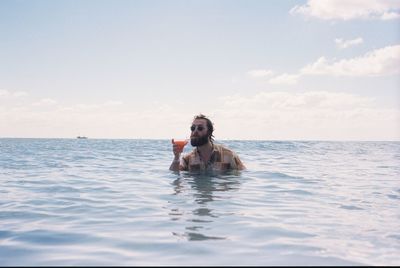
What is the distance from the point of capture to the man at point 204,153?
32.8 ft

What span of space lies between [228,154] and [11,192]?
532 cm

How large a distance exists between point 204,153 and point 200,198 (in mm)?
3741

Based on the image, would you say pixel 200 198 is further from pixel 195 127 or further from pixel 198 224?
pixel 195 127

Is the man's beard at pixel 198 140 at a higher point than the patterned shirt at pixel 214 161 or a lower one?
higher

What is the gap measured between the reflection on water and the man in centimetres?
24

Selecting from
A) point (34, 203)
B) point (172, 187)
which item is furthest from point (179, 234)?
point (172, 187)

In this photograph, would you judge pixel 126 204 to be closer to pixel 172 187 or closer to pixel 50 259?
pixel 172 187

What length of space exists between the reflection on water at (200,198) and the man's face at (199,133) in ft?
2.76

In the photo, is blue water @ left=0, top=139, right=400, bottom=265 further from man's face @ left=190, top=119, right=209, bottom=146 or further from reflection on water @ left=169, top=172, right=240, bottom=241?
man's face @ left=190, top=119, right=209, bottom=146

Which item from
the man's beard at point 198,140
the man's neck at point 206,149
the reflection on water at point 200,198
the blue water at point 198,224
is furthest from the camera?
the man's neck at point 206,149

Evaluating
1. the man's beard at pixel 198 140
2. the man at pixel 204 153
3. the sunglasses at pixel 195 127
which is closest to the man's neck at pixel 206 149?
the man at pixel 204 153

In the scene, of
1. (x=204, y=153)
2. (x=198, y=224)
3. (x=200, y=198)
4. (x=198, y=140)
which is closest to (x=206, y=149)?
(x=204, y=153)

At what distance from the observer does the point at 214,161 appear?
10.3 metres

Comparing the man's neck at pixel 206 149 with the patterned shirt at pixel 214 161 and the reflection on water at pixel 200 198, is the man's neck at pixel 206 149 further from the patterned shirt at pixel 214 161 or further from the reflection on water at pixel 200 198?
the reflection on water at pixel 200 198
